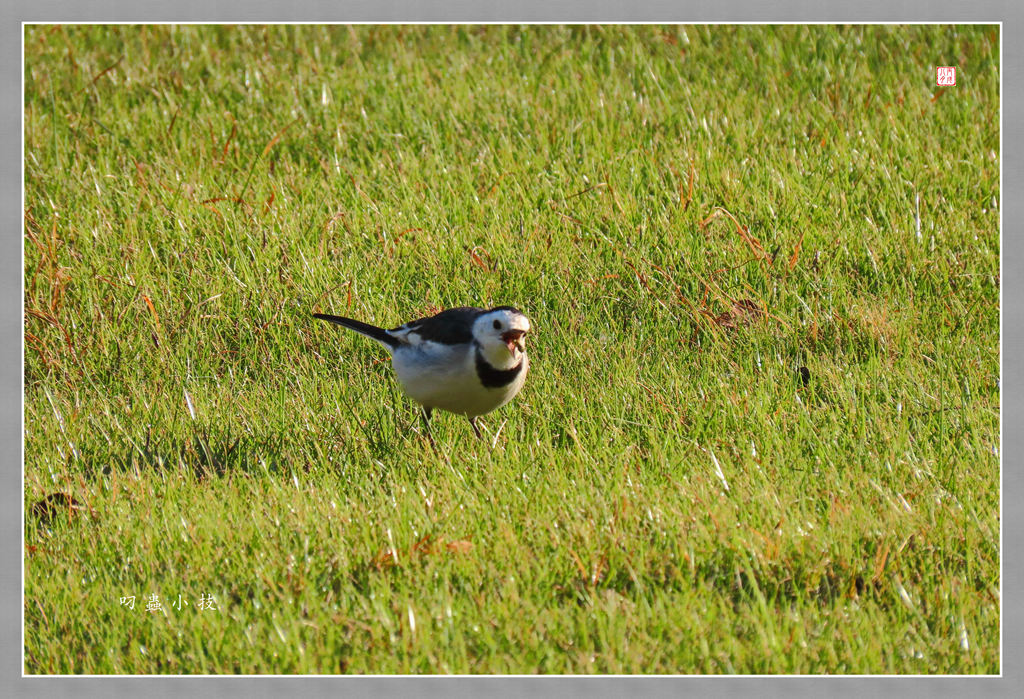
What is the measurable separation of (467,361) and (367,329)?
0.70m

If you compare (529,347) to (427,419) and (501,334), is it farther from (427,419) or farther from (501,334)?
(501,334)

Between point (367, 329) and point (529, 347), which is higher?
point (367, 329)

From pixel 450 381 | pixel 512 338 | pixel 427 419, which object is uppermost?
pixel 512 338

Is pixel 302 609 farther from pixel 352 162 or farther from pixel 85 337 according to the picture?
pixel 352 162

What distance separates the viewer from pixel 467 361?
452 centimetres

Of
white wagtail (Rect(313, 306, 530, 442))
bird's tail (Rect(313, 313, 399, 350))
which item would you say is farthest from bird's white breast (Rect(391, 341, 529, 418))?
bird's tail (Rect(313, 313, 399, 350))

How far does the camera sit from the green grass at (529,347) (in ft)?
11.9

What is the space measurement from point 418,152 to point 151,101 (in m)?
1.79

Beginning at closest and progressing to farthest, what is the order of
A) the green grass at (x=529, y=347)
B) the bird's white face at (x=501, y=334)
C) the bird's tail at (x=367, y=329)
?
the green grass at (x=529, y=347) < the bird's white face at (x=501, y=334) < the bird's tail at (x=367, y=329)

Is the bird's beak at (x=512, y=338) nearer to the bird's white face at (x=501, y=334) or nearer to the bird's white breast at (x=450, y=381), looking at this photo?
the bird's white face at (x=501, y=334)

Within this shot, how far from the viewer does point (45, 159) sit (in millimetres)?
6633

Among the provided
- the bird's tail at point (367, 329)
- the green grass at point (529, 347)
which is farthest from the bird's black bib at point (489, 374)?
the bird's tail at point (367, 329)

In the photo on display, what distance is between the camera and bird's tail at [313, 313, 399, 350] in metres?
4.97

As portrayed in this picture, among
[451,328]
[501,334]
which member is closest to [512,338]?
[501,334]
